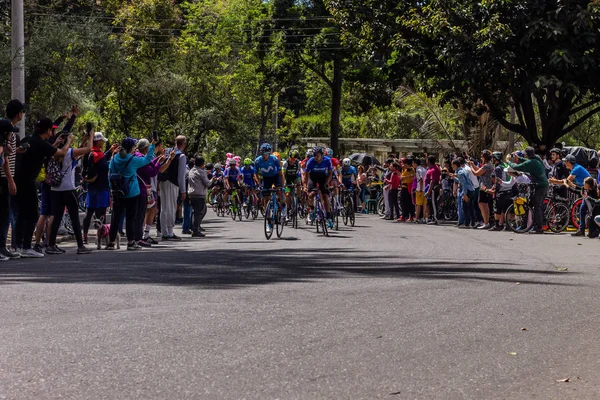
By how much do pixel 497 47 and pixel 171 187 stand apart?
1241 cm

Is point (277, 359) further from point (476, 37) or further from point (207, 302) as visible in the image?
point (476, 37)

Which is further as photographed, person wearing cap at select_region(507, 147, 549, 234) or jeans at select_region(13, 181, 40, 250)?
person wearing cap at select_region(507, 147, 549, 234)

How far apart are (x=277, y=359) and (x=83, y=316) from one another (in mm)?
2394

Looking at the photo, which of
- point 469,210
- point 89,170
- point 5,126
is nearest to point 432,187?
point 469,210

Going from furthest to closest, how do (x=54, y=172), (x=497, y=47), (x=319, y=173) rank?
(x=497, y=47)
(x=319, y=173)
(x=54, y=172)

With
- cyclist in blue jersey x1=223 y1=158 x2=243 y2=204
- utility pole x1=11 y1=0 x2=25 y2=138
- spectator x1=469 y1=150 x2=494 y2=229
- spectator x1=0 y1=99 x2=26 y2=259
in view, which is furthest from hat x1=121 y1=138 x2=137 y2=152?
cyclist in blue jersey x1=223 y1=158 x2=243 y2=204

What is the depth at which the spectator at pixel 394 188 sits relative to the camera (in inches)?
1212

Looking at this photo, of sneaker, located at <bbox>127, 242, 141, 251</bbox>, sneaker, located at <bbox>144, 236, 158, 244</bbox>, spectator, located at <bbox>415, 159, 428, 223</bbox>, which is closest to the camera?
sneaker, located at <bbox>127, 242, 141, 251</bbox>

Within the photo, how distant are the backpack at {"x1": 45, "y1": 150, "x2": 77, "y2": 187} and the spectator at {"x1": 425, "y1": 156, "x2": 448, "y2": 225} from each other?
14.5 m

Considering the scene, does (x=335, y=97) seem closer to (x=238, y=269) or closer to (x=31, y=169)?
(x=31, y=169)

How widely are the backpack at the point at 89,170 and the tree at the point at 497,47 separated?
48.8ft

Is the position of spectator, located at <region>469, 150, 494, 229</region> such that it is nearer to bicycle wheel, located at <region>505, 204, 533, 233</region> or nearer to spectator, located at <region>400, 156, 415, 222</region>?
bicycle wheel, located at <region>505, 204, 533, 233</region>

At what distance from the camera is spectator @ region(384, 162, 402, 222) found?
30.8m

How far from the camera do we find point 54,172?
15430mm
